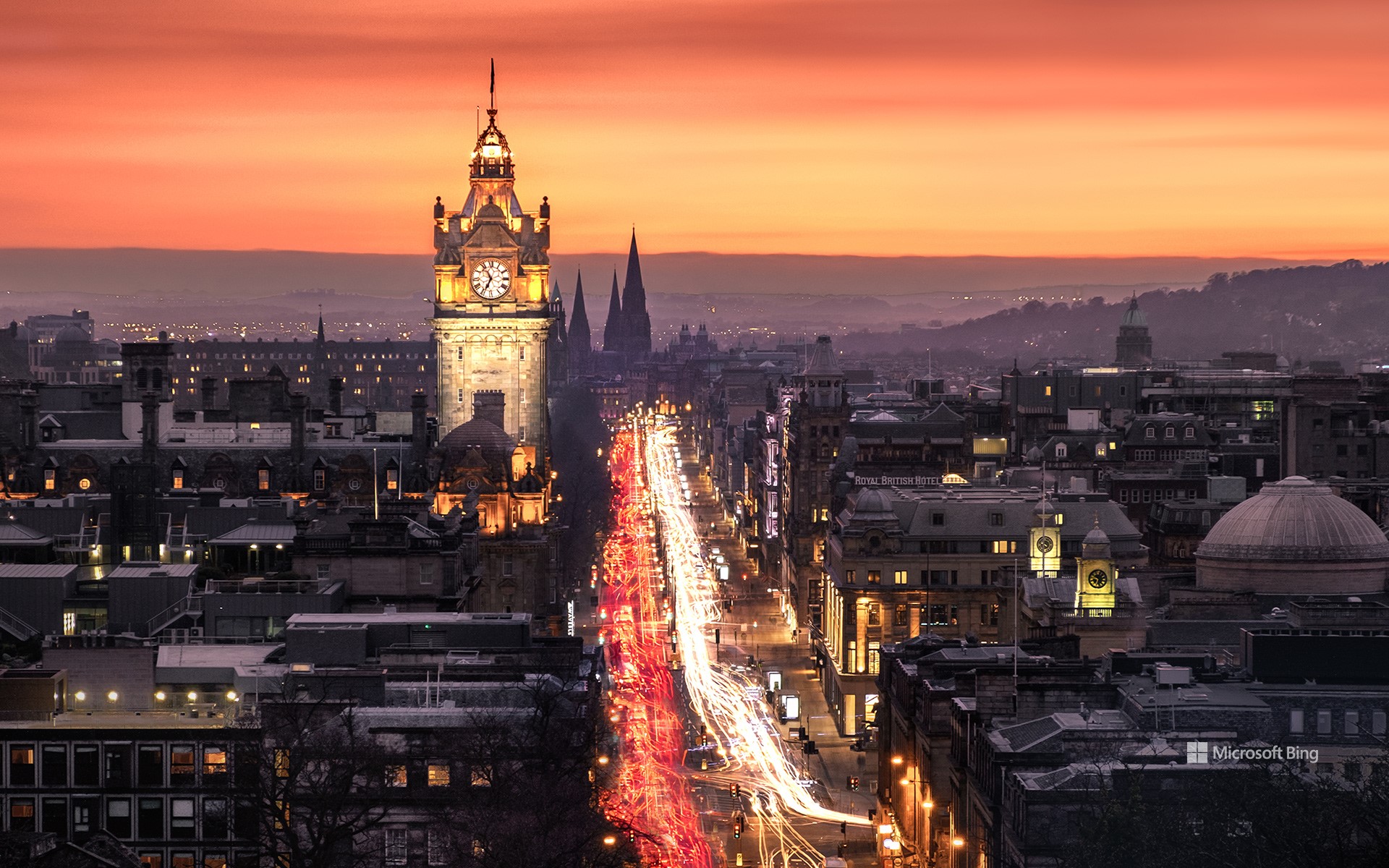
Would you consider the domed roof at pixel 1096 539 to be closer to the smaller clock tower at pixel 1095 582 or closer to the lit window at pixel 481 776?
the smaller clock tower at pixel 1095 582

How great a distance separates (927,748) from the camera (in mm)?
119188

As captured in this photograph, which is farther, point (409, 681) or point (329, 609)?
point (329, 609)

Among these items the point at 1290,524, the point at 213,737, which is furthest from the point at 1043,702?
the point at 1290,524

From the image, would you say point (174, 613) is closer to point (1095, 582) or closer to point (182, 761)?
point (182, 761)

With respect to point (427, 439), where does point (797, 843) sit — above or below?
below

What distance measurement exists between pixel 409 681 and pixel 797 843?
22.8 metres

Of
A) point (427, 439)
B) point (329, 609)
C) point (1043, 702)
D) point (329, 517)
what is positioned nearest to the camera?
point (1043, 702)

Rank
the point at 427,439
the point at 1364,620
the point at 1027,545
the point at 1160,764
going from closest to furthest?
the point at 1160,764, the point at 1364,620, the point at 1027,545, the point at 427,439

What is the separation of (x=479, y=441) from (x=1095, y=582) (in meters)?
51.1

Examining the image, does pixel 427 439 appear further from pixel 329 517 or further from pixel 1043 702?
pixel 1043 702

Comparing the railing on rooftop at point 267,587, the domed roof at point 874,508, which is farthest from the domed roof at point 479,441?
the railing on rooftop at point 267,587

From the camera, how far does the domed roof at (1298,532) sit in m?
150
